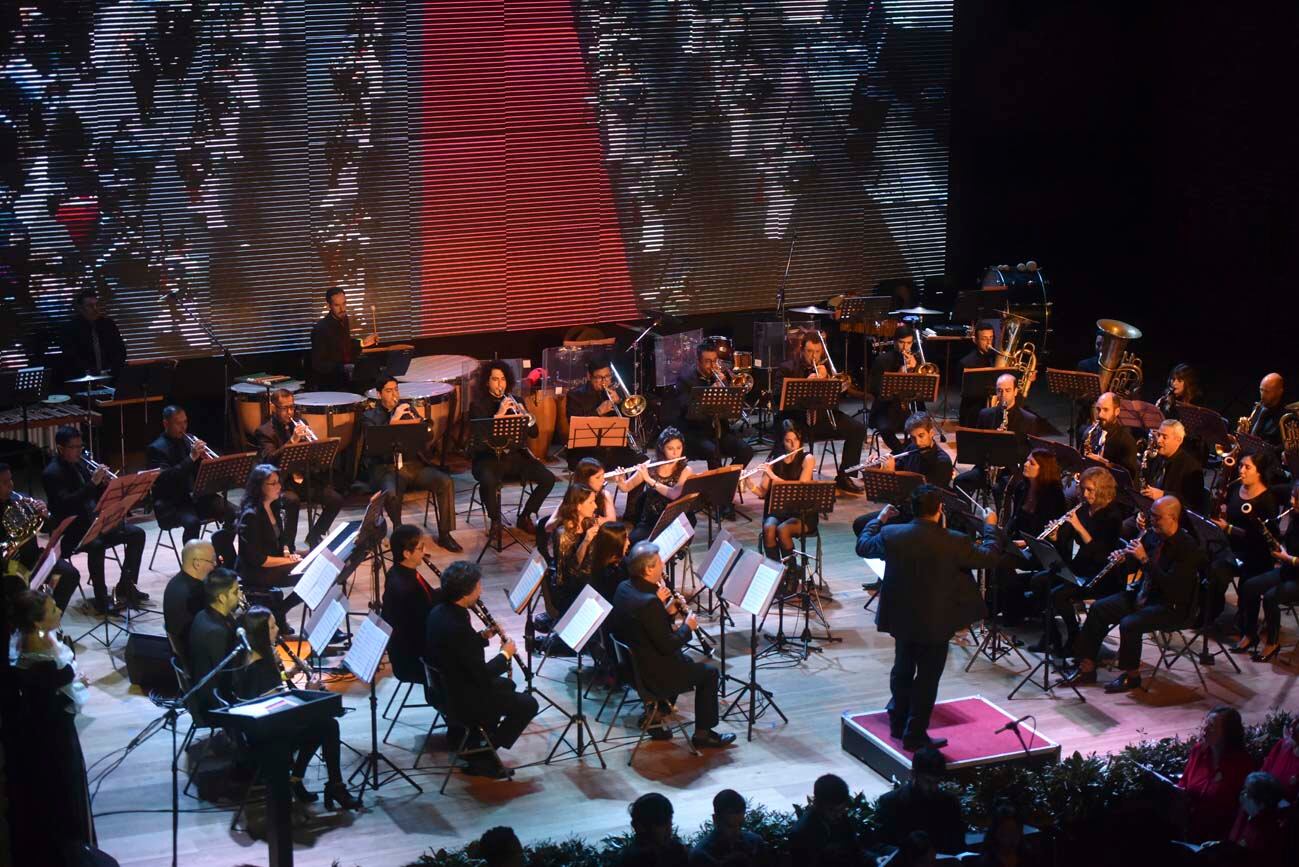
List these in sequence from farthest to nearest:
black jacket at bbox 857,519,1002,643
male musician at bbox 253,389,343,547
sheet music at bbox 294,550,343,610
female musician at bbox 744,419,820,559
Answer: male musician at bbox 253,389,343,547, female musician at bbox 744,419,820,559, sheet music at bbox 294,550,343,610, black jacket at bbox 857,519,1002,643

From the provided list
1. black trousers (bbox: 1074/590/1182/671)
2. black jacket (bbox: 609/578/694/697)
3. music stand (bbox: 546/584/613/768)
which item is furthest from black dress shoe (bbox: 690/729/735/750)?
black trousers (bbox: 1074/590/1182/671)

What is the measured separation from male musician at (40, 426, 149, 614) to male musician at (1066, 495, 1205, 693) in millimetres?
6607

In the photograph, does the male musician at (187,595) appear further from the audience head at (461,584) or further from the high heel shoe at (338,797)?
the audience head at (461,584)

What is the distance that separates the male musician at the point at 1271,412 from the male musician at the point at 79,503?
28.3 ft

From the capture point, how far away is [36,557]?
34.6 ft

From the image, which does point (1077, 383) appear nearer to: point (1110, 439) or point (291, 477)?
point (1110, 439)

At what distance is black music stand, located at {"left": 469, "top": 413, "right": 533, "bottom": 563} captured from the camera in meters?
12.4

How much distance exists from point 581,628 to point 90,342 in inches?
284

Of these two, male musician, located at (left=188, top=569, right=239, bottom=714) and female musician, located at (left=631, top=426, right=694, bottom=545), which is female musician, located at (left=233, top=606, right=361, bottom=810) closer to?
male musician, located at (left=188, top=569, right=239, bottom=714)

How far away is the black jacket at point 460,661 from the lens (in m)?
8.34

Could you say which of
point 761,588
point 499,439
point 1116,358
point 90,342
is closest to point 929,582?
point 761,588

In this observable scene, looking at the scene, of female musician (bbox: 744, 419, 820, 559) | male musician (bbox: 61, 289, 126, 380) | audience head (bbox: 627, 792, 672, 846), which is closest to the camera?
audience head (bbox: 627, 792, 672, 846)

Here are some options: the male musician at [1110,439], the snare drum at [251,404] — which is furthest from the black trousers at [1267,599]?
the snare drum at [251,404]

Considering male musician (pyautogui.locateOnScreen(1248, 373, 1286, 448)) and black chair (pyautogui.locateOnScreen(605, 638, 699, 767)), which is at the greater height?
male musician (pyautogui.locateOnScreen(1248, 373, 1286, 448))
